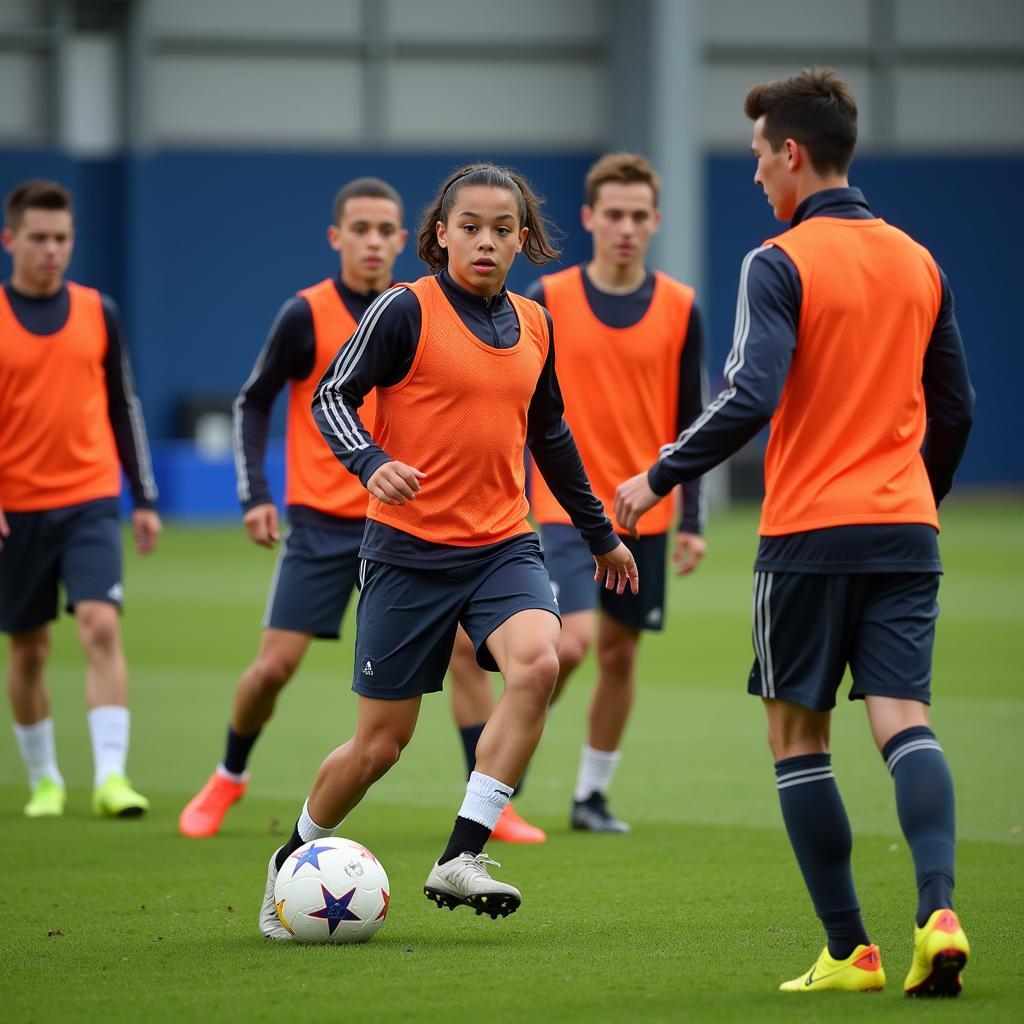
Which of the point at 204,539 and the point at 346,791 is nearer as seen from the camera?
the point at 346,791

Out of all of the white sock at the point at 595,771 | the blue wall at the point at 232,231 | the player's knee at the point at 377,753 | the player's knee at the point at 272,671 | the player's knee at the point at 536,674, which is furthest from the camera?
the blue wall at the point at 232,231

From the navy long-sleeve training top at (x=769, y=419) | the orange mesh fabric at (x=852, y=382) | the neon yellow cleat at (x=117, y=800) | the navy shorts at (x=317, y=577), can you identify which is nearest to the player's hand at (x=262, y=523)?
the navy shorts at (x=317, y=577)

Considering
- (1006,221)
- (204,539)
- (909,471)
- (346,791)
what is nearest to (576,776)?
(346,791)

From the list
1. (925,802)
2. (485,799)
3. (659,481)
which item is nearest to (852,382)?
(659,481)

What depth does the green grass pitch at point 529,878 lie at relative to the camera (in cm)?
467

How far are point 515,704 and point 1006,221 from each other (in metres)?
30.2

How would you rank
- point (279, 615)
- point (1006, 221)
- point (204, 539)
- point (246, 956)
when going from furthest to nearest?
1. point (1006, 221)
2. point (204, 539)
3. point (279, 615)
4. point (246, 956)

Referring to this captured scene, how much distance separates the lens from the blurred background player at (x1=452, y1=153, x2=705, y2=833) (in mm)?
7492

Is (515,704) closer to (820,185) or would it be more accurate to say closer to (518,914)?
(518,914)

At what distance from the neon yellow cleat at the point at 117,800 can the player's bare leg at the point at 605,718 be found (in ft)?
5.77

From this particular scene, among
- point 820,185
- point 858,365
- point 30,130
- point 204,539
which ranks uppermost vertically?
point 30,130

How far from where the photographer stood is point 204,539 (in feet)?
79.0

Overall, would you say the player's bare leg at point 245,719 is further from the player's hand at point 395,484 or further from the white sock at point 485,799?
the player's hand at point 395,484

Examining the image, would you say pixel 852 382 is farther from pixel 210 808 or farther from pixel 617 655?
pixel 210 808
